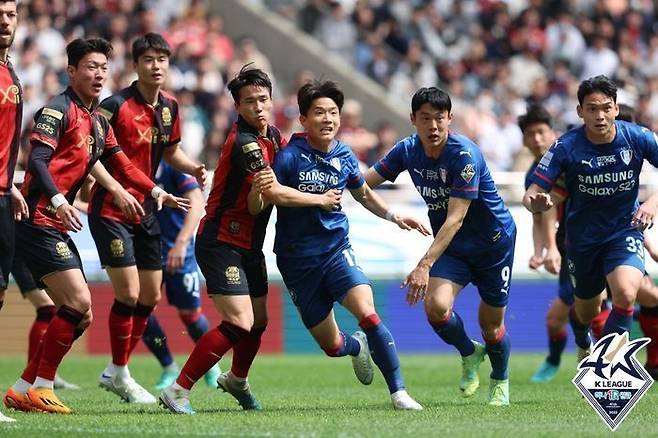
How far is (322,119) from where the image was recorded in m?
10.4

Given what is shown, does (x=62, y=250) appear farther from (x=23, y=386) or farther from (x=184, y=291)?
(x=184, y=291)

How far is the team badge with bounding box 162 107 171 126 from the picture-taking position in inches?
475

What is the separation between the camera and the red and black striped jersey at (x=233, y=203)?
10.4 metres

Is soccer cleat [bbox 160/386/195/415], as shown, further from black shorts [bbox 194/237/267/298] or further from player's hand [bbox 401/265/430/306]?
player's hand [bbox 401/265/430/306]

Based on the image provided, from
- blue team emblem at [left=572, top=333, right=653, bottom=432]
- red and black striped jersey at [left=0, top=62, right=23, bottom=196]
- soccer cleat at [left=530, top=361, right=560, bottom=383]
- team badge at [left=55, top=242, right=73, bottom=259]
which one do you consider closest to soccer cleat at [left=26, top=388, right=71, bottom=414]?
team badge at [left=55, top=242, right=73, bottom=259]

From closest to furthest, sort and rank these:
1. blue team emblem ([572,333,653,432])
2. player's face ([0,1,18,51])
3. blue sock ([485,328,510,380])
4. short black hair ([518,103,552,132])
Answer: blue team emblem ([572,333,653,432])
player's face ([0,1,18,51])
blue sock ([485,328,510,380])
short black hair ([518,103,552,132])

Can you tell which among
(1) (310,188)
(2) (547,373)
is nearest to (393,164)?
(1) (310,188)

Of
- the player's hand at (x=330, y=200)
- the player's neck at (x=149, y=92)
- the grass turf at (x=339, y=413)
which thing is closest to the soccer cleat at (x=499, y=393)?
the grass turf at (x=339, y=413)

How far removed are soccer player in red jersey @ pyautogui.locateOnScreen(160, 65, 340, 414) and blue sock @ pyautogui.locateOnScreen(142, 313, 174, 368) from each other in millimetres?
3352

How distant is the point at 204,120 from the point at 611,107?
11156mm

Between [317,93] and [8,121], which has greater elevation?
[317,93]

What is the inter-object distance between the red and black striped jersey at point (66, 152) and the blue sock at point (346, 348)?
229cm

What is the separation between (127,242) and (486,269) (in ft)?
10.0

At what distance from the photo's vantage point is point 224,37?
2425 centimetres
